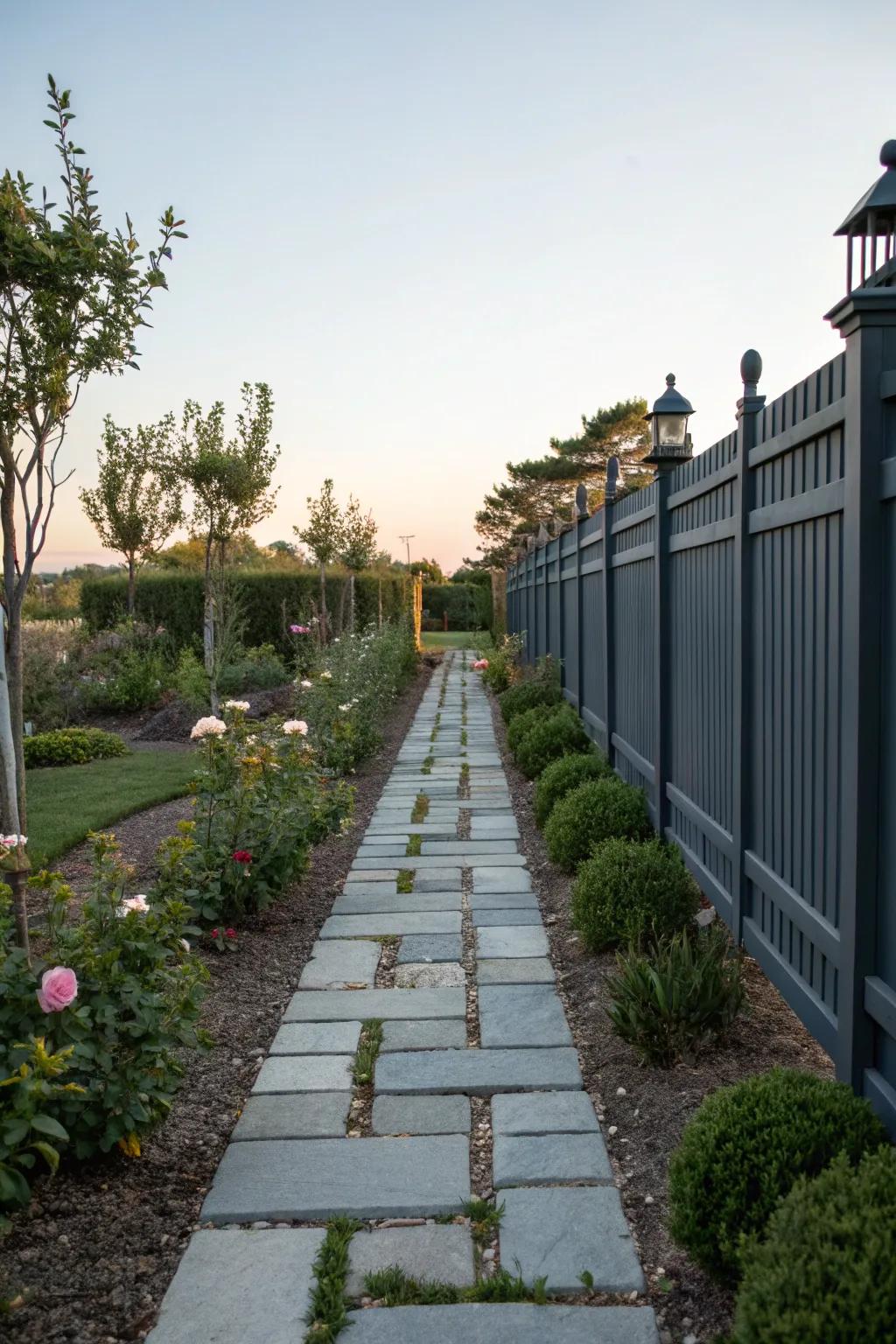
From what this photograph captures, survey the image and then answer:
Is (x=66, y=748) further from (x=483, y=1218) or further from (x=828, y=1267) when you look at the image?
(x=828, y=1267)

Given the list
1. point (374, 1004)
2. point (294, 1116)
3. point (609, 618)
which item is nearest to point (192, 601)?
point (609, 618)

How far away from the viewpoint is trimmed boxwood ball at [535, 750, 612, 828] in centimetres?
564

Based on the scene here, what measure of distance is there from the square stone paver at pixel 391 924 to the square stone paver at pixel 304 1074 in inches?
46.1

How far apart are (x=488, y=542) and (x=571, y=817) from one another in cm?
3356

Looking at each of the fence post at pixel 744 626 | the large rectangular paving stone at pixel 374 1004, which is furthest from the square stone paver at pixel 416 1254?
the fence post at pixel 744 626

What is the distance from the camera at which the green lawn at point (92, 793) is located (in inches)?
222

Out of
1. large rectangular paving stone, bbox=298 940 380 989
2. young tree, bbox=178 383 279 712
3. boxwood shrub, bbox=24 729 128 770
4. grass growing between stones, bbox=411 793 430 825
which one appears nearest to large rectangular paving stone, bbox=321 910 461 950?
large rectangular paving stone, bbox=298 940 380 989

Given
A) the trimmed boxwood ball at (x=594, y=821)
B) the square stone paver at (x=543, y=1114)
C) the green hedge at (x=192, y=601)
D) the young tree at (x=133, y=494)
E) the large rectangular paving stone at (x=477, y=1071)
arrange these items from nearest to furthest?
the square stone paver at (x=543, y=1114), the large rectangular paving stone at (x=477, y=1071), the trimmed boxwood ball at (x=594, y=821), the young tree at (x=133, y=494), the green hedge at (x=192, y=601)

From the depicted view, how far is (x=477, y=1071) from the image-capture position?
9.45 ft

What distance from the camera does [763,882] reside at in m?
2.90

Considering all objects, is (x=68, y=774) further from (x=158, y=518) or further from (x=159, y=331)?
(x=158, y=518)

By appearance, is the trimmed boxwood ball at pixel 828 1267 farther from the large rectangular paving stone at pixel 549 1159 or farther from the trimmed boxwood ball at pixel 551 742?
the trimmed boxwood ball at pixel 551 742

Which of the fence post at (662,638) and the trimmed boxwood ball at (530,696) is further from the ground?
the fence post at (662,638)

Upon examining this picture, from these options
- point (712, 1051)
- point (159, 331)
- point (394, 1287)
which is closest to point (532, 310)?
point (159, 331)
